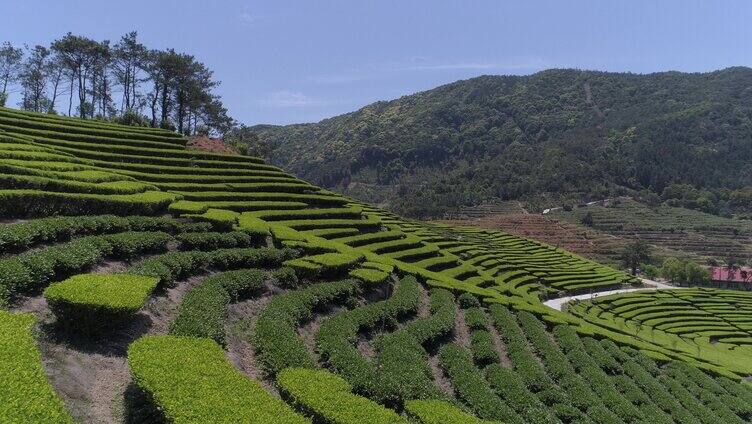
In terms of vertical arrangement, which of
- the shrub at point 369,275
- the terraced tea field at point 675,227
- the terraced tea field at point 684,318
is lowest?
the terraced tea field at point 684,318

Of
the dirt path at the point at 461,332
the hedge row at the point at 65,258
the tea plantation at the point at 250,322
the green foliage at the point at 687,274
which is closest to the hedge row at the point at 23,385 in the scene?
the tea plantation at the point at 250,322

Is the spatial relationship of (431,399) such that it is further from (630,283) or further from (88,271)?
(630,283)

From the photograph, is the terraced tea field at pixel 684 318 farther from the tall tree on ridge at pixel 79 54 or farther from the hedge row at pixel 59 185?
the tall tree on ridge at pixel 79 54

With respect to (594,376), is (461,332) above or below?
above

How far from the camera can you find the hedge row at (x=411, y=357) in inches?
487

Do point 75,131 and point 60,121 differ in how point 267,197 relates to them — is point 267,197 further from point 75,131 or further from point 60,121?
point 60,121

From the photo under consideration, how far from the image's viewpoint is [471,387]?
1516 cm

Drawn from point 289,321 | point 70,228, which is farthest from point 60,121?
point 289,321

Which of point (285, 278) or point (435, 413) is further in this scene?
point (285, 278)

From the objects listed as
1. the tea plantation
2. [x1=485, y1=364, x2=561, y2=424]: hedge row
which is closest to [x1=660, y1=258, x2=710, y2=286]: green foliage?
the tea plantation

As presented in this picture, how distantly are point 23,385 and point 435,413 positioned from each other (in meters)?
7.83

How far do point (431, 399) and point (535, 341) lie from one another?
1174cm

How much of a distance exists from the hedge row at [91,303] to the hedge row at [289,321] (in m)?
3.35

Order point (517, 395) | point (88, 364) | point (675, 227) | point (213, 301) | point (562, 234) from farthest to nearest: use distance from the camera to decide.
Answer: point (675, 227)
point (562, 234)
point (517, 395)
point (213, 301)
point (88, 364)
